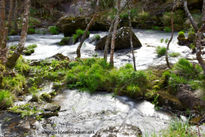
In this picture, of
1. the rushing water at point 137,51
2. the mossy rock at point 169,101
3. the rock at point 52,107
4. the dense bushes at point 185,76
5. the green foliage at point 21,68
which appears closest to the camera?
the rock at point 52,107

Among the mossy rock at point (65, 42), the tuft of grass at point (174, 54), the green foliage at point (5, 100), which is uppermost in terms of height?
the mossy rock at point (65, 42)

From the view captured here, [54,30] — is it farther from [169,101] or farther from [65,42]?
[169,101]

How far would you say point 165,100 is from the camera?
5.82 meters

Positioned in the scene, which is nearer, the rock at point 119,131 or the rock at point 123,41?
the rock at point 119,131

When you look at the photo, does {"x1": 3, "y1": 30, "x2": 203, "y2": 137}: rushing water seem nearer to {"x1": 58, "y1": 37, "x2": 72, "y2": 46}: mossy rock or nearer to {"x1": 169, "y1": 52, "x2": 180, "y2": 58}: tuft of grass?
{"x1": 169, "y1": 52, "x2": 180, "y2": 58}: tuft of grass

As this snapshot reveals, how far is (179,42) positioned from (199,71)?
576 centimetres

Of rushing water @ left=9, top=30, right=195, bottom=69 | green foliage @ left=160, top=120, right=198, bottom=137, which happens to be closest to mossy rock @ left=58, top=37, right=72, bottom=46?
rushing water @ left=9, top=30, right=195, bottom=69

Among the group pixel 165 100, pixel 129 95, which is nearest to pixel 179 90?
pixel 165 100

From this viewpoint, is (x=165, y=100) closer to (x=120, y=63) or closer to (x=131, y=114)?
(x=131, y=114)

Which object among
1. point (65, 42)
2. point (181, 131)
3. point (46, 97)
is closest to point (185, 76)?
point (181, 131)

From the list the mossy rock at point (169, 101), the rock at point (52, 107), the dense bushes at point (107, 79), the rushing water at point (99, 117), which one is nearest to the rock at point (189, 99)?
the mossy rock at point (169, 101)

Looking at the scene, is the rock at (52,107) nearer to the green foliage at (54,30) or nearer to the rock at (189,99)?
the rock at (189,99)

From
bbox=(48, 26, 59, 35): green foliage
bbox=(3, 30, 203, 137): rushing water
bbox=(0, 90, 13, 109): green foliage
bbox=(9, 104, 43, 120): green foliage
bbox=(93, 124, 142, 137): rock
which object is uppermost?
bbox=(48, 26, 59, 35): green foliage

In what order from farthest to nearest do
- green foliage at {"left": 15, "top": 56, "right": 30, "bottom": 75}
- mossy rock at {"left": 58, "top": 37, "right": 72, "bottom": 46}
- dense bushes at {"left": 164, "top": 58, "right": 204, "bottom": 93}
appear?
mossy rock at {"left": 58, "top": 37, "right": 72, "bottom": 46}, green foliage at {"left": 15, "top": 56, "right": 30, "bottom": 75}, dense bushes at {"left": 164, "top": 58, "right": 204, "bottom": 93}
